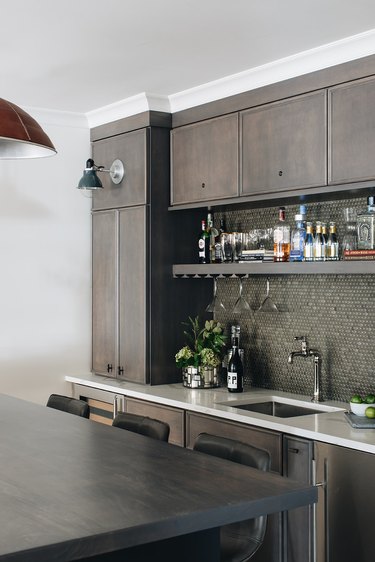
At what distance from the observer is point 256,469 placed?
2684 mm

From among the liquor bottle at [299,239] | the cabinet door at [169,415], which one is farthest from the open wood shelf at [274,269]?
the cabinet door at [169,415]

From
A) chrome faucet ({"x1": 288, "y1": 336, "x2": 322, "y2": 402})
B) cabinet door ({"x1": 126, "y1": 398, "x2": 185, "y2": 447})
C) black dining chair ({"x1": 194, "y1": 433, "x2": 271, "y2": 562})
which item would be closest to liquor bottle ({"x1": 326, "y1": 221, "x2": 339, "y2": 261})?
chrome faucet ({"x1": 288, "y1": 336, "x2": 322, "y2": 402})

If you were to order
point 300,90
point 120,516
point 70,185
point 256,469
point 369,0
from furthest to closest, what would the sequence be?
point 70,185 < point 300,90 < point 369,0 < point 256,469 < point 120,516

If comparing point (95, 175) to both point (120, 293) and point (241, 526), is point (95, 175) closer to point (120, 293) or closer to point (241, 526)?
point (120, 293)

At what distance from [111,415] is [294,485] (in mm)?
2792

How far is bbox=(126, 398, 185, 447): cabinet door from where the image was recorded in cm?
444

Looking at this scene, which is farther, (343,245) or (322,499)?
(343,245)

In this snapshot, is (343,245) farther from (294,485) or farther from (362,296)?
(294,485)

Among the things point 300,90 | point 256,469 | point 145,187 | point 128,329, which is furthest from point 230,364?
point 256,469

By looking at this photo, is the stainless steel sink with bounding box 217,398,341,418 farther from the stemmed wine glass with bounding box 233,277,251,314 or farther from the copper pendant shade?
the copper pendant shade

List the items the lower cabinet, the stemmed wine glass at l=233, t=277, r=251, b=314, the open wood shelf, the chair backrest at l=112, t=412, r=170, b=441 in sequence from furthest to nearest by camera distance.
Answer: the stemmed wine glass at l=233, t=277, r=251, b=314, the open wood shelf, the lower cabinet, the chair backrest at l=112, t=412, r=170, b=441

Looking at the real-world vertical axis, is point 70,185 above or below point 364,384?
above

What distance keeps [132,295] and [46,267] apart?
715mm

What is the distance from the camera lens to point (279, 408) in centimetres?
454
